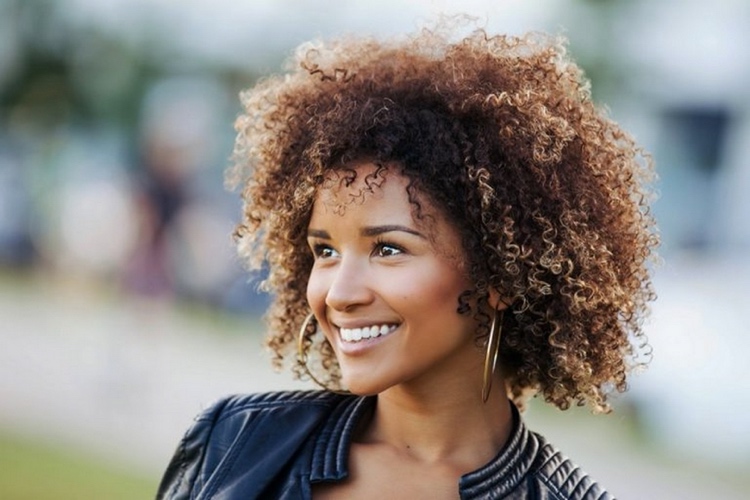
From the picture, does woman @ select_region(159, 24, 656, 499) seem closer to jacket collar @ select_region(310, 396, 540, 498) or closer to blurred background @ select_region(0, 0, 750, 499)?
jacket collar @ select_region(310, 396, 540, 498)

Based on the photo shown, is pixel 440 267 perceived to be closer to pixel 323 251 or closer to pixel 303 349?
pixel 323 251

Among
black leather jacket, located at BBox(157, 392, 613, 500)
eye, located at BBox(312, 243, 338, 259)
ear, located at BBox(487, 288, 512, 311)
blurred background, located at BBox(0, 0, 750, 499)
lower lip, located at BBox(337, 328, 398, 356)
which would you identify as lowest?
blurred background, located at BBox(0, 0, 750, 499)

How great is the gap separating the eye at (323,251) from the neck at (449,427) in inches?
16.0

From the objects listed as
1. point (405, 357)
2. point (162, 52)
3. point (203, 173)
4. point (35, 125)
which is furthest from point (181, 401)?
point (35, 125)

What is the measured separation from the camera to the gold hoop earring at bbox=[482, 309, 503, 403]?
3.25 m

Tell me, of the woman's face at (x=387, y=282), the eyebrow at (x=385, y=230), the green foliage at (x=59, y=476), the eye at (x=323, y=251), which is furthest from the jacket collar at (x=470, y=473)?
the green foliage at (x=59, y=476)

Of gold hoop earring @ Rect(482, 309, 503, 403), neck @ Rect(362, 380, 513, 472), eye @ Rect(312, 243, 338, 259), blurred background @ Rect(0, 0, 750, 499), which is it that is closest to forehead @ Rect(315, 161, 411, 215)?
eye @ Rect(312, 243, 338, 259)

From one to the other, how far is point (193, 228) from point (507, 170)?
12.3 metres

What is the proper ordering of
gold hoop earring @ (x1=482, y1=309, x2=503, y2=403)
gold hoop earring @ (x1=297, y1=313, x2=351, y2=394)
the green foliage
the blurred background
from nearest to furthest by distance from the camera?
gold hoop earring @ (x1=482, y1=309, x2=503, y2=403), gold hoop earring @ (x1=297, y1=313, x2=351, y2=394), the green foliage, the blurred background

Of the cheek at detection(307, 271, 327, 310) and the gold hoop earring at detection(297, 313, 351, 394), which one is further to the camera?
the gold hoop earring at detection(297, 313, 351, 394)

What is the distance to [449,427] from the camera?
334 cm

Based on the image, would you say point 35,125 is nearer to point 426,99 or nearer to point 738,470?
point 738,470

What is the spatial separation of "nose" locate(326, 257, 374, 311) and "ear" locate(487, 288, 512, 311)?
1.09 ft

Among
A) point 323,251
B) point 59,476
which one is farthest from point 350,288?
point 59,476
